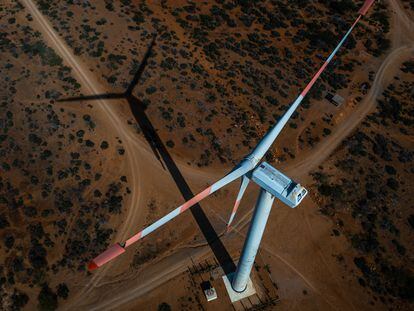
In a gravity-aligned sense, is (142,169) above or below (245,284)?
below

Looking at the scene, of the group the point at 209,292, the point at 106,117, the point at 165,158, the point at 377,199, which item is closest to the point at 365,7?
the point at 377,199

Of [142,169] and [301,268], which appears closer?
[301,268]

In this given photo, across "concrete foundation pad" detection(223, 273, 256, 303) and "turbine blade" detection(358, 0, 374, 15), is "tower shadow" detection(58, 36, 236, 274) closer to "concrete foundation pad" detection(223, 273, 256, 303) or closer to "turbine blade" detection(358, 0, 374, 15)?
"concrete foundation pad" detection(223, 273, 256, 303)

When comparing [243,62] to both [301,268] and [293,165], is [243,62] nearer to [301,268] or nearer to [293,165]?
[293,165]

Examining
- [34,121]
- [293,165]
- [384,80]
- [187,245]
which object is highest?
[384,80]

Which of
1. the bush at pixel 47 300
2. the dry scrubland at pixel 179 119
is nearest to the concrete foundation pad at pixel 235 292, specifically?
the dry scrubland at pixel 179 119

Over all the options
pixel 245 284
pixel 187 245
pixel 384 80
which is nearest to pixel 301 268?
pixel 245 284

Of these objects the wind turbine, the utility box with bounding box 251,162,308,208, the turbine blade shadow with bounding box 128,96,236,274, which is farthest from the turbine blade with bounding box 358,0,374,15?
the turbine blade shadow with bounding box 128,96,236,274
